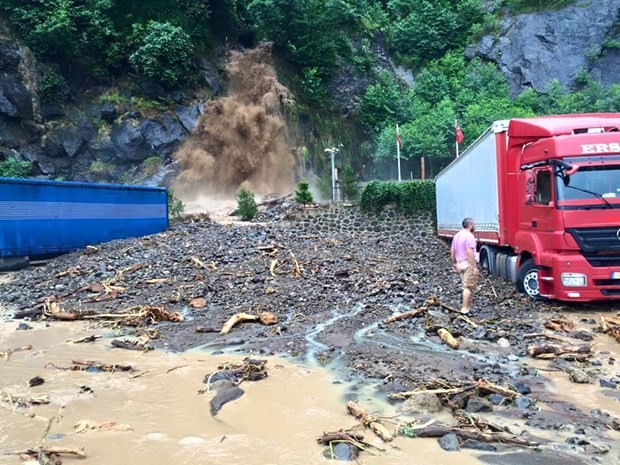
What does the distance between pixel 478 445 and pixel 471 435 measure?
4.5 inches

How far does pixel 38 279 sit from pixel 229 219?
12.1m

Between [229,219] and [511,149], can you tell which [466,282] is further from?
[229,219]

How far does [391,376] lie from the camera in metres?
5.68

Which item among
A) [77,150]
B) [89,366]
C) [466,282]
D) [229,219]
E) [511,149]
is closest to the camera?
[89,366]

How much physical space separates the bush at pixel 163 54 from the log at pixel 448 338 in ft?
88.3

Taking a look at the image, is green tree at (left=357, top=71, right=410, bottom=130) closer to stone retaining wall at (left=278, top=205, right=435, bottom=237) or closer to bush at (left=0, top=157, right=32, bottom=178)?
stone retaining wall at (left=278, top=205, right=435, bottom=237)

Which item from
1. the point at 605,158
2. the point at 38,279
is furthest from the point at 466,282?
the point at 38,279

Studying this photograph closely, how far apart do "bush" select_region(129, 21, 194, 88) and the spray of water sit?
292cm

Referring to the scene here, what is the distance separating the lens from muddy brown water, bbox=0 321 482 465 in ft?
13.4

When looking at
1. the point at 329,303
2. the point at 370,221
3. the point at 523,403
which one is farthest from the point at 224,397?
the point at 370,221

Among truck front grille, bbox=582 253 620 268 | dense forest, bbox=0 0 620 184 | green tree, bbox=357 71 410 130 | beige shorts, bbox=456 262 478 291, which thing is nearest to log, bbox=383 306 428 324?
beige shorts, bbox=456 262 478 291

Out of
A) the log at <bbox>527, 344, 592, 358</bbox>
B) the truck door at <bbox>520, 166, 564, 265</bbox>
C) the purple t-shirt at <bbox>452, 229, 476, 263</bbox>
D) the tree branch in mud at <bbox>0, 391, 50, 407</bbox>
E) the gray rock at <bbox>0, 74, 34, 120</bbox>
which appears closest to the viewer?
the tree branch in mud at <bbox>0, 391, 50, 407</bbox>

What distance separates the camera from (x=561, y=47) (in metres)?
40.7

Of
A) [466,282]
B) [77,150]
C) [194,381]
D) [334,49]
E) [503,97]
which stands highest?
[334,49]
